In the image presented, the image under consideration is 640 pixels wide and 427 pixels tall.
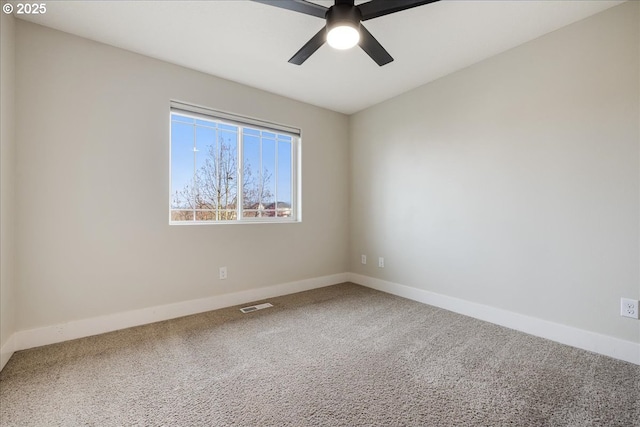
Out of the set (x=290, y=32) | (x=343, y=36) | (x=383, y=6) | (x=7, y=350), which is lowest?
(x=7, y=350)

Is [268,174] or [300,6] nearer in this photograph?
[300,6]

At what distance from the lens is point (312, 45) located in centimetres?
187

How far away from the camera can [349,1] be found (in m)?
1.59

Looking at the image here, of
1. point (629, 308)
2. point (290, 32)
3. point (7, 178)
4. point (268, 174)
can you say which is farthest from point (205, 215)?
point (629, 308)

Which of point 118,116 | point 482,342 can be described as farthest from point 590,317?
point 118,116

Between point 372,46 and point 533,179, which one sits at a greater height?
point 372,46

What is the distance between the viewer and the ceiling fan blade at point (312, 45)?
5.78ft

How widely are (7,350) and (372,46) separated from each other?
10.5ft

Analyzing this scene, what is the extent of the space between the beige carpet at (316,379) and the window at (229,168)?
1.21 m

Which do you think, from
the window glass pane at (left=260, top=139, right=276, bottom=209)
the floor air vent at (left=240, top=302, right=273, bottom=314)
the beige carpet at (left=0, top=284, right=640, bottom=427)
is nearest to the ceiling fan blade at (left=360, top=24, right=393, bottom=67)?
the window glass pane at (left=260, top=139, right=276, bottom=209)

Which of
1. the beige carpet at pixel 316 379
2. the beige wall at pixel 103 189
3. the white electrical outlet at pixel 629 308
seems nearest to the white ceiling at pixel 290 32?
the beige wall at pixel 103 189

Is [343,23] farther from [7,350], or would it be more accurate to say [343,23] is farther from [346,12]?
[7,350]

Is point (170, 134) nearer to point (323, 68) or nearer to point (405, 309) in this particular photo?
point (323, 68)

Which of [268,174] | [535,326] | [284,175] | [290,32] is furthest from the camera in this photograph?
[284,175]
